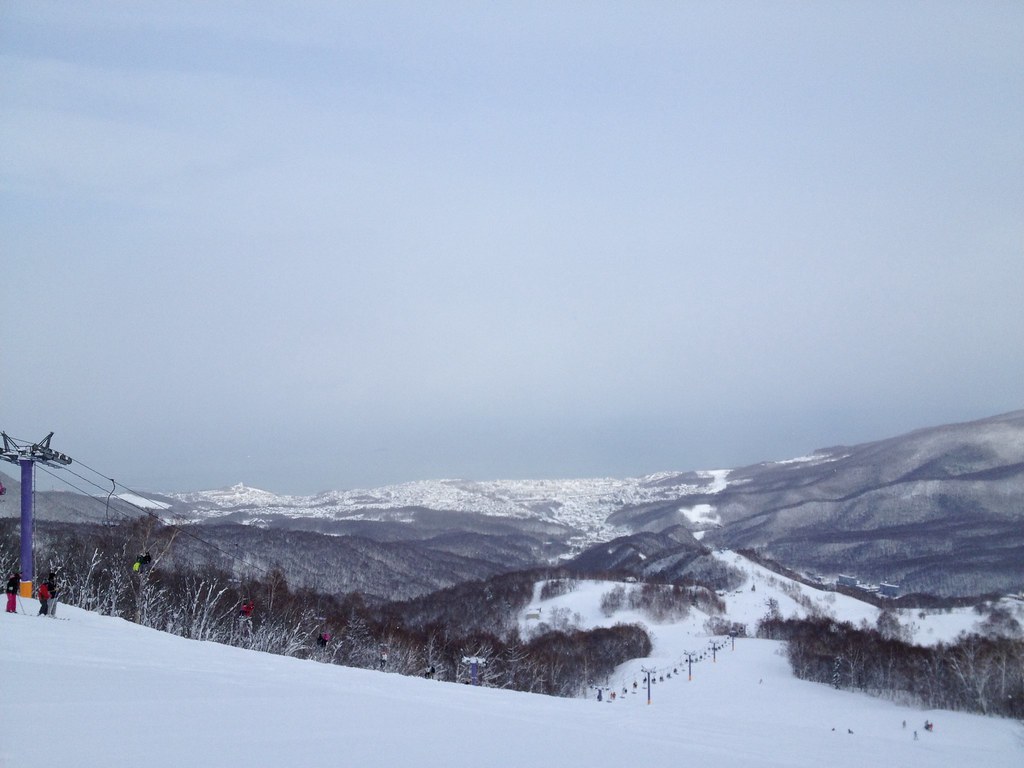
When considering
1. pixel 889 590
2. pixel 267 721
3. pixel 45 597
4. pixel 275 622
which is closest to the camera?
pixel 267 721

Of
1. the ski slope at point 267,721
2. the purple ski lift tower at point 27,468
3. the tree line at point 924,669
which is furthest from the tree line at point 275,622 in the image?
the tree line at point 924,669

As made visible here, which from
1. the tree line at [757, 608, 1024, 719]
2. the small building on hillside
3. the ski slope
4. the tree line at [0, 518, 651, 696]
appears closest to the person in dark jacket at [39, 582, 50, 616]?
the ski slope

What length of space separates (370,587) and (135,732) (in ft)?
530

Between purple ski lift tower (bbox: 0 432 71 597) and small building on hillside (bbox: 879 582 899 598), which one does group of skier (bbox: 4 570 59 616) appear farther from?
small building on hillside (bbox: 879 582 899 598)

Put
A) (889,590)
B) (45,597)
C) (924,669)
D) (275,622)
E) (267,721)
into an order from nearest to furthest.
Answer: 1. (267,721)
2. (45,597)
3. (275,622)
4. (924,669)
5. (889,590)

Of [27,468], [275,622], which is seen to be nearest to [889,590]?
[275,622]

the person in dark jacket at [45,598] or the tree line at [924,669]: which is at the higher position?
the person in dark jacket at [45,598]

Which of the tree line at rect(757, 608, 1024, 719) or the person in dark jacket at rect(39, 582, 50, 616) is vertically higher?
the person in dark jacket at rect(39, 582, 50, 616)

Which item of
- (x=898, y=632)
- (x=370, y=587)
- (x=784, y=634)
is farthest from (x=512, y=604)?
(x=898, y=632)

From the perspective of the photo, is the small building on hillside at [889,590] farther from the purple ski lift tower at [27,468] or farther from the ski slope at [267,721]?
the purple ski lift tower at [27,468]

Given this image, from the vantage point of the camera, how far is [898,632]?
366 ft

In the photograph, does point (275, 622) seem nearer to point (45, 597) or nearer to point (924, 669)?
point (45, 597)

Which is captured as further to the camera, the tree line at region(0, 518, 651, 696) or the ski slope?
the tree line at region(0, 518, 651, 696)

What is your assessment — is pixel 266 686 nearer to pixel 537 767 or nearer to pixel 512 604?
pixel 537 767
